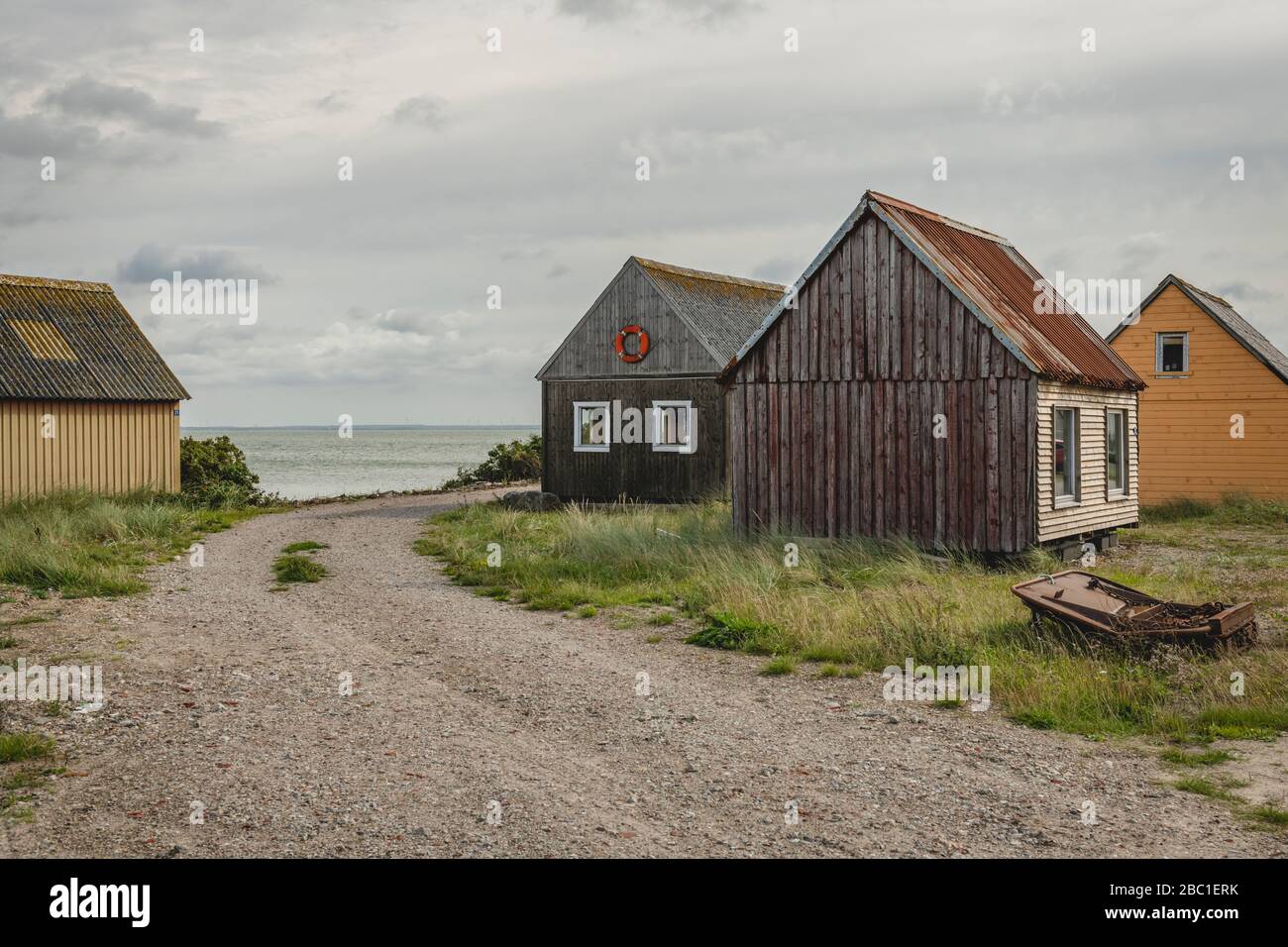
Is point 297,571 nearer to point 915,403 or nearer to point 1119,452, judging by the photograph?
point 915,403

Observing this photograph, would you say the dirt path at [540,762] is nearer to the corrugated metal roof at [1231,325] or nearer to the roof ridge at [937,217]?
the roof ridge at [937,217]

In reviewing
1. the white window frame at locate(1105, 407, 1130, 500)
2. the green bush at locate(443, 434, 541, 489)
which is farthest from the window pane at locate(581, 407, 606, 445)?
the green bush at locate(443, 434, 541, 489)

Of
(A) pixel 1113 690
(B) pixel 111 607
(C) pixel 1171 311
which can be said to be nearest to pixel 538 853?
(A) pixel 1113 690

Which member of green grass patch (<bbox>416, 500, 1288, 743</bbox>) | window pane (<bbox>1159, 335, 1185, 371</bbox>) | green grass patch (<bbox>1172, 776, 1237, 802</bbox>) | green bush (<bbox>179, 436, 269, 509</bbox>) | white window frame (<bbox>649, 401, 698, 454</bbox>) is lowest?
green grass patch (<bbox>1172, 776, 1237, 802</bbox>)

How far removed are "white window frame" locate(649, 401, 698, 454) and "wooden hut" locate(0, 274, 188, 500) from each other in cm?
1268

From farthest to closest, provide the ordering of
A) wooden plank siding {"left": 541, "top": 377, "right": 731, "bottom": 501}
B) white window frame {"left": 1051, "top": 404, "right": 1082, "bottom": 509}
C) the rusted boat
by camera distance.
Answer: wooden plank siding {"left": 541, "top": 377, "right": 731, "bottom": 501} < white window frame {"left": 1051, "top": 404, "right": 1082, "bottom": 509} < the rusted boat

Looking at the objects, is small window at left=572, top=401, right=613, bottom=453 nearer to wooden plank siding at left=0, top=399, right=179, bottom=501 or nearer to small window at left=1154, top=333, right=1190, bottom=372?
wooden plank siding at left=0, top=399, right=179, bottom=501

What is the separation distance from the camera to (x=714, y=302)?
1236 inches

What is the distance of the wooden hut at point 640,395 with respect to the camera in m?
28.4

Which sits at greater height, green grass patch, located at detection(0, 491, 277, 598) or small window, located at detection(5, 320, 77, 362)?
small window, located at detection(5, 320, 77, 362)

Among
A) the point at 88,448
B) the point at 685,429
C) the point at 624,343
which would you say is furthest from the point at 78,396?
the point at 685,429

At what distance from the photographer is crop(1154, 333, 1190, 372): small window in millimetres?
30547

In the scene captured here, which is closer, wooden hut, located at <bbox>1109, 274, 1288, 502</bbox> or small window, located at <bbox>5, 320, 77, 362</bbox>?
small window, located at <bbox>5, 320, 77, 362</bbox>
